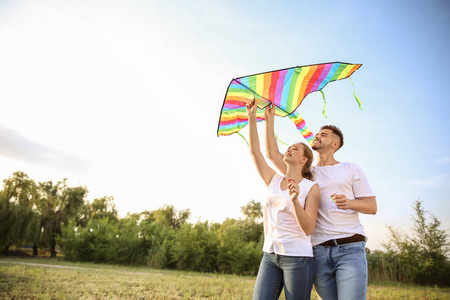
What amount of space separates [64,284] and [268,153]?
640cm

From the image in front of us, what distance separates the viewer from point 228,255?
603 inches

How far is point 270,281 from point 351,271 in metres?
0.58

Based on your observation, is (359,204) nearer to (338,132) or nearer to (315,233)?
(315,233)

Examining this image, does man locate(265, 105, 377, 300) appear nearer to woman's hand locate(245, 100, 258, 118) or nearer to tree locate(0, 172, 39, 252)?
woman's hand locate(245, 100, 258, 118)

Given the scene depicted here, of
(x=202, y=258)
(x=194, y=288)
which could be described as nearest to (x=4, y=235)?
(x=202, y=258)

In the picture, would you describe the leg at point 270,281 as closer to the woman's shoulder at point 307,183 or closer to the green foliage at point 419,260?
the woman's shoulder at point 307,183

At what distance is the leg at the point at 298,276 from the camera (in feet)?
6.91

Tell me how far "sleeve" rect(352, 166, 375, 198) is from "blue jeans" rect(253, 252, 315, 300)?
639 mm

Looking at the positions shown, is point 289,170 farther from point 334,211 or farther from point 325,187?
point 334,211

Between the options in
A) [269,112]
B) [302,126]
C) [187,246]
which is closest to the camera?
[269,112]

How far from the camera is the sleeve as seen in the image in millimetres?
2329

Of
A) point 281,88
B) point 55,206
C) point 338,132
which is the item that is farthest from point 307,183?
point 55,206

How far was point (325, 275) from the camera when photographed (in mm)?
2188

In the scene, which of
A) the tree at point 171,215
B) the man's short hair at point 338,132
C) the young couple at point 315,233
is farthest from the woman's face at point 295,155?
the tree at point 171,215
